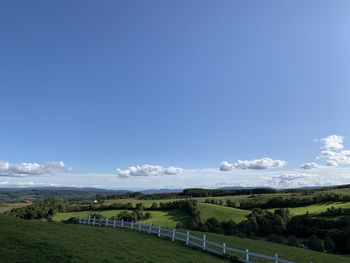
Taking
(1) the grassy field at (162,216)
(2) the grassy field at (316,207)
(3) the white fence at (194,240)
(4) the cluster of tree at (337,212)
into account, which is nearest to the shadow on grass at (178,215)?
(1) the grassy field at (162,216)

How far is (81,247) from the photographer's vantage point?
2559cm

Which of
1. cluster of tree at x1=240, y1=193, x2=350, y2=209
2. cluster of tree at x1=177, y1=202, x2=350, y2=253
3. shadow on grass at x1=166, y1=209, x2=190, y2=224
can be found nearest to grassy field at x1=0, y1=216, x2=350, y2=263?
cluster of tree at x1=177, y1=202, x2=350, y2=253

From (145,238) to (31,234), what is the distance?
9509mm

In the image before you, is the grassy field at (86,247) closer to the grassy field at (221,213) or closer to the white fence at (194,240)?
the white fence at (194,240)

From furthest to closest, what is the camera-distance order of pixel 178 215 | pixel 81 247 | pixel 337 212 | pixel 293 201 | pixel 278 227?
pixel 293 201, pixel 178 215, pixel 337 212, pixel 278 227, pixel 81 247

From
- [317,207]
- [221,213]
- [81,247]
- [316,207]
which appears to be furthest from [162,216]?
[81,247]

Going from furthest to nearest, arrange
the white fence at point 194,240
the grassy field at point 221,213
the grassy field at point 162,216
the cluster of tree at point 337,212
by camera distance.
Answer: the grassy field at point 221,213 → the cluster of tree at point 337,212 → the grassy field at point 162,216 → the white fence at point 194,240

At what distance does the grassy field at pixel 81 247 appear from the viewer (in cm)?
2222

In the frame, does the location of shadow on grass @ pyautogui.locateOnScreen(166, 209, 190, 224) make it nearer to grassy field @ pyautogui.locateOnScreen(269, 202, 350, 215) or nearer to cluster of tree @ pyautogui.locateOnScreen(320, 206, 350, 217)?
grassy field @ pyautogui.locateOnScreen(269, 202, 350, 215)

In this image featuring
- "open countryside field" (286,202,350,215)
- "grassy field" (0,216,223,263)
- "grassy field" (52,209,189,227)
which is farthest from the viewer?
"open countryside field" (286,202,350,215)

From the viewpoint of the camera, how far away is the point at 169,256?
25844mm

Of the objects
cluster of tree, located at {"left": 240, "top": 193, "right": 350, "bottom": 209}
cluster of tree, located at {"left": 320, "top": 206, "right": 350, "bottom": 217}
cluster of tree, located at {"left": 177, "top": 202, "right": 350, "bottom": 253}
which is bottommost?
cluster of tree, located at {"left": 177, "top": 202, "right": 350, "bottom": 253}

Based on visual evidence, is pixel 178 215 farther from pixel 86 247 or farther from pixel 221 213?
pixel 86 247

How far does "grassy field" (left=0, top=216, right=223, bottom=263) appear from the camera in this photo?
22.2 metres
